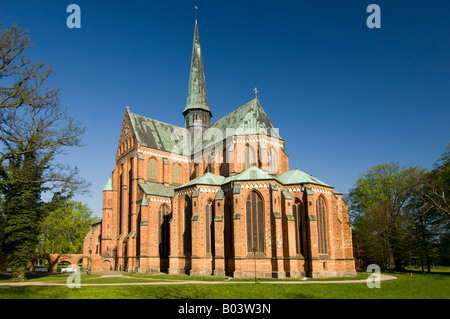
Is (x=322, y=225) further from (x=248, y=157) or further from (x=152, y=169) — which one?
(x=152, y=169)

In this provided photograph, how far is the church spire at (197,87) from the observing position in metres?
53.0

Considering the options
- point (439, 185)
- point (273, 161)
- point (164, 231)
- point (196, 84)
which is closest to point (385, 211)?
point (439, 185)

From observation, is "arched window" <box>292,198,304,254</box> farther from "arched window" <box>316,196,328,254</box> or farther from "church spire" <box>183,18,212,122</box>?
"church spire" <box>183,18,212,122</box>

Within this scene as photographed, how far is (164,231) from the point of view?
41438 mm

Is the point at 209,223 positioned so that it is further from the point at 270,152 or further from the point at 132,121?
the point at 132,121

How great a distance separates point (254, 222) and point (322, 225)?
707 cm

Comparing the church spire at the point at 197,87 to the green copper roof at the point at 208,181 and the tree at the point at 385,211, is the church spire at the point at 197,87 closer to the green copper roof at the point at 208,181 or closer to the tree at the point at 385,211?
the green copper roof at the point at 208,181

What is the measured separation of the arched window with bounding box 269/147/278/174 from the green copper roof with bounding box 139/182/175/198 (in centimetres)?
1285

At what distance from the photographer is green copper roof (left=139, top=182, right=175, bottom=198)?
4156cm

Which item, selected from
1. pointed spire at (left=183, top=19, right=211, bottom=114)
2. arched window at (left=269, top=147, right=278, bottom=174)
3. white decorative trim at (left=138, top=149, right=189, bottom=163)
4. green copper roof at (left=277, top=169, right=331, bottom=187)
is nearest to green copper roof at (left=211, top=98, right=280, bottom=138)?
arched window at (left=269, top=147, right=278, bottom=174)

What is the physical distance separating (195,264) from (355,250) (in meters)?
25.4
